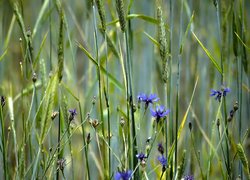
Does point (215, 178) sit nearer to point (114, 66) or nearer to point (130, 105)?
point (114, 66)

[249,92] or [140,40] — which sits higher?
[140,40]

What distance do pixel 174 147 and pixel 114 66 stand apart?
0.81 metres

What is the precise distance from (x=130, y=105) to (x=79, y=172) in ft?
2.76

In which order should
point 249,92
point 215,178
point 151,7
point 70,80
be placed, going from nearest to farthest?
1. point 249,92
2. point 70,80
3. point 215,178
4. point 151,7

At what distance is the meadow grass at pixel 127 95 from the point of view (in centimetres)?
91

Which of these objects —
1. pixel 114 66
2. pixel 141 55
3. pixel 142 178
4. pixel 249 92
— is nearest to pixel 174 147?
pixel 142 178

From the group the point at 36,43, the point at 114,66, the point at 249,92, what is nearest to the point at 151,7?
the point at 114,66

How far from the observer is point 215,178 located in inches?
66.7

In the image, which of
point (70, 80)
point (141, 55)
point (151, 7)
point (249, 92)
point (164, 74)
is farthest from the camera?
point (141, 55)

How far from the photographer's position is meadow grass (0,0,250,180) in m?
0.91

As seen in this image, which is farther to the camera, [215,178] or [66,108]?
[215,178]

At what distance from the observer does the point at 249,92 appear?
1198 mm

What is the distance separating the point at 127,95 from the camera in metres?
0.92

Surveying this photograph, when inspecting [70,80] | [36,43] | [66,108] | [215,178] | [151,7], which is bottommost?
[215,178]
